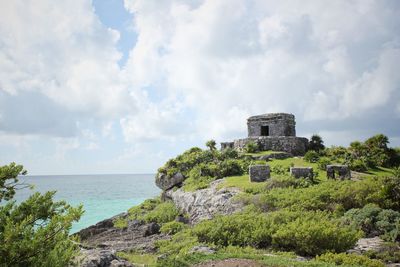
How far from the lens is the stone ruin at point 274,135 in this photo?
125 feet

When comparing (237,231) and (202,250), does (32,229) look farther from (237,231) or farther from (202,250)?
(237,231)

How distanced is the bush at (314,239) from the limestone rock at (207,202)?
679 centimetres

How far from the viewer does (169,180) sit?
3534cm

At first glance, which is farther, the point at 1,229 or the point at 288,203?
the point at 288,203

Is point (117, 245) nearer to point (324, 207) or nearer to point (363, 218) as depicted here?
point (324, 207)

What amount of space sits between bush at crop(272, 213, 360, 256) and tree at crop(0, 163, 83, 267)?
9320 mm

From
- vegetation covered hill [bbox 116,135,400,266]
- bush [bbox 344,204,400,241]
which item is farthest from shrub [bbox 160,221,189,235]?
bush [bbox 344,204,400,241]

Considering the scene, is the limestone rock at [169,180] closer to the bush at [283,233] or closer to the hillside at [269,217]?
the hillside at [269,217]

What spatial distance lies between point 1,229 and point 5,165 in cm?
149

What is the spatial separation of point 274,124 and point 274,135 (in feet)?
4.52

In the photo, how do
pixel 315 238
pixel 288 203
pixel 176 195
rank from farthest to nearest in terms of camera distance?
pixel 176 195, pixel 288 203, pixel 315 238

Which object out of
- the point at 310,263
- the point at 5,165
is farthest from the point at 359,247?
the point at 5,165

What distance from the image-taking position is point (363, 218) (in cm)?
1686

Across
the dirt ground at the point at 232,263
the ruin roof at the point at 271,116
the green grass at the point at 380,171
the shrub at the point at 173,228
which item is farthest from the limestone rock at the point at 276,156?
the dirt ground at the point at 232,263
